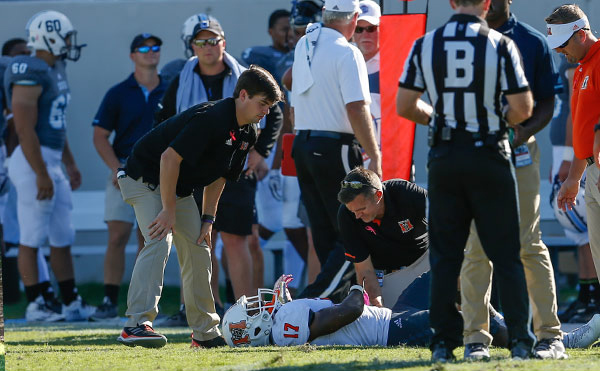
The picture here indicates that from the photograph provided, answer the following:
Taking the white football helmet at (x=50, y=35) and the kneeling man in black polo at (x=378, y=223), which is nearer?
the kneeling man in black polo at (x=378, y=223)

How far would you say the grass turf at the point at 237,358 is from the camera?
15.1 ft

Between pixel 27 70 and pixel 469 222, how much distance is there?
17.9ft

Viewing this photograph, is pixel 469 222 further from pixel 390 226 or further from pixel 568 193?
pixel 390 226

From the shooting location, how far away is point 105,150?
8.84m

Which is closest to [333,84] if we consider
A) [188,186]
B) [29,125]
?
[188,186]

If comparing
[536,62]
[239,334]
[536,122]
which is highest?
[536,62]

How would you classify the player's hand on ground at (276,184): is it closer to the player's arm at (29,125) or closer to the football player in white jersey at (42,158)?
the football player in white jersey at (42,158)

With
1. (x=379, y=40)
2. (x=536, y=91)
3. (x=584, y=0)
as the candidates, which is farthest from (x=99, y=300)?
(x=536, y=91)

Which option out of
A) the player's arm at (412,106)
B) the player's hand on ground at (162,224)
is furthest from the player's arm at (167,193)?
the player's arm at (412,106)

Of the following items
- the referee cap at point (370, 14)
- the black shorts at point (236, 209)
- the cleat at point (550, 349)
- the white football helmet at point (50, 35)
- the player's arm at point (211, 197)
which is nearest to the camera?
the cleat at point (550, 349)

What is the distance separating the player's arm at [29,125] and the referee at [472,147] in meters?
5.11

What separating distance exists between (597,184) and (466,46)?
1.56 metres

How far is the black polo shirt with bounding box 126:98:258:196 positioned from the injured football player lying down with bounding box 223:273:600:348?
80 centimetres

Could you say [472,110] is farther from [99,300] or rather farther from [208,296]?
[99,300]
